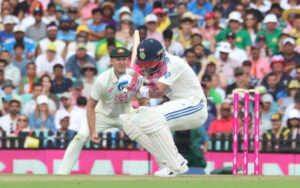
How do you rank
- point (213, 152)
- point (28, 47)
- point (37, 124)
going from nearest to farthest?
point (213, 152) → point (37, 124) → point (28, 47)

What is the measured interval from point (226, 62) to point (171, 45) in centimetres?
106

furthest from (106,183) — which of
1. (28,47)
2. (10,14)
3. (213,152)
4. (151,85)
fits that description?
(10,14)

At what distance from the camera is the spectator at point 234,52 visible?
14.0 m

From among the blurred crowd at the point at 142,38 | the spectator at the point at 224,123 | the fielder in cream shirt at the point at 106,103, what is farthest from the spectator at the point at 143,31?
the fielder in cream shirt at the point at 106,103

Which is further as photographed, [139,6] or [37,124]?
[139,6]

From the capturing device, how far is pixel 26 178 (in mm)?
7227

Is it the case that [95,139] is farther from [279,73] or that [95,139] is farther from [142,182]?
[279,73]

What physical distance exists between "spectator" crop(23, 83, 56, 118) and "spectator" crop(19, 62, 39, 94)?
0.44 metres

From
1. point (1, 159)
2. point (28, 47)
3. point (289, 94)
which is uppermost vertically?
point (28, 47)

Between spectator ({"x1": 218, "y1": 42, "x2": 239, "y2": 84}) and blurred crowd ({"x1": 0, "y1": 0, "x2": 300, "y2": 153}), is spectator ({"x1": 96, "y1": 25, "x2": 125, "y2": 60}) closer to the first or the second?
blurred crowd ({"x1": 0, "y1": 0, "x2": 300, "y2": 153})

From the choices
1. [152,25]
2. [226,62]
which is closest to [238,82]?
[226,62]

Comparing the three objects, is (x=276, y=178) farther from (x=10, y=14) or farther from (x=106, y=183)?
(x=10, y=14)

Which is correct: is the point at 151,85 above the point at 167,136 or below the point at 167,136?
above

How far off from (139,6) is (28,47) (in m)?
2.41
